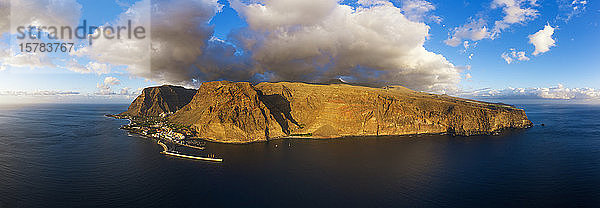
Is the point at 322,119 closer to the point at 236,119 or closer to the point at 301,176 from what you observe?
the point at 236,119

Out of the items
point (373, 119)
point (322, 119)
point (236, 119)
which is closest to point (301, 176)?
point (236, 119)

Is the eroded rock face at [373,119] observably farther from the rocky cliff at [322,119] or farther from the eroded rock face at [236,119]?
the eroded rock face at [236,119]

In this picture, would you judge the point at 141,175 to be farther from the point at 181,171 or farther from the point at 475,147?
the point at 475,147

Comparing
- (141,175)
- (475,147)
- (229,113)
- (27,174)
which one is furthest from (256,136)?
(475,147)

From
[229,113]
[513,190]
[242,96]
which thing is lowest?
[513,190]

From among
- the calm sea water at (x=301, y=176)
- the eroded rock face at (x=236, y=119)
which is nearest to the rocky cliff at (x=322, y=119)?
the eroded rock face at (x=236, y=119)

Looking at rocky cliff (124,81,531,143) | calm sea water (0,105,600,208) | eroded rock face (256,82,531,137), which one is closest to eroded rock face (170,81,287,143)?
rocky cliff (124,81,531,143)

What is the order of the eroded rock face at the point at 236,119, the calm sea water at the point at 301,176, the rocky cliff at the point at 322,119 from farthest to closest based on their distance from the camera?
the rocky cliff at the point at 322,119 → the eroded rock face at the point at 236,119 → the calm sea water at the point at 301,176

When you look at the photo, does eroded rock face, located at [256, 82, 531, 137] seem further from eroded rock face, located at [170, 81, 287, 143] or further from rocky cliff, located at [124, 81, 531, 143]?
eroded rock face, located at [170, 81, 287, 143]
